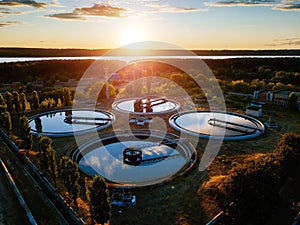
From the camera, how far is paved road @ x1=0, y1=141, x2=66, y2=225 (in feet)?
34.7

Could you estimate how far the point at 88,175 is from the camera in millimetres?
13805

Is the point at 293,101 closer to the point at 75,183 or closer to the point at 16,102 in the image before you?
the point at 75,183

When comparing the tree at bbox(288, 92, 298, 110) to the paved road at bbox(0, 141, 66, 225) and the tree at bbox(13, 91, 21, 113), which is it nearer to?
the paved road at bbox(0, 141, 66, 225)

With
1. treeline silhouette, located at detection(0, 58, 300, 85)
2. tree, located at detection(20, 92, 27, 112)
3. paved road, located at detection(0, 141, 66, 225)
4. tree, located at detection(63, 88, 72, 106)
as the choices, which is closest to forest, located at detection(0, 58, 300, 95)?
treeline silhouette, located at detection(0, 58, 300, 85)

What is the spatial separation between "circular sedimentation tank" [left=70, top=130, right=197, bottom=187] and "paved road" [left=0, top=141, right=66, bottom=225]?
2819 millimetres

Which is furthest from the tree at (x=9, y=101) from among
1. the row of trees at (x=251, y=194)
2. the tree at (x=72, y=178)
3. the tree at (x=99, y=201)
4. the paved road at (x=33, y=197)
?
the row of trees at (x=251, y=194)

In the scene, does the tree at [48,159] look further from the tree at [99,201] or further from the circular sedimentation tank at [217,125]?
the circular sedimentation tank at [217,125]

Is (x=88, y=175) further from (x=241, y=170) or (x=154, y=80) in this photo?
(x=154, y=80)

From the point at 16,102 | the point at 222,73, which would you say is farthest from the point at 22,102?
the point at 222,73

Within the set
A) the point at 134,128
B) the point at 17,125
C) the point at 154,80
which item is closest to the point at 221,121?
the point at 134,128

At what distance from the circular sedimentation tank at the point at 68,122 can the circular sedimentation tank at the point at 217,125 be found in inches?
273

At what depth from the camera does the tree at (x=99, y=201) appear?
9.54 meters

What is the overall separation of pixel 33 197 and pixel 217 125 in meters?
16.2

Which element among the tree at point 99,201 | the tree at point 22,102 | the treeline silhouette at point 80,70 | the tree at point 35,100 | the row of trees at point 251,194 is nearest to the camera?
the row of trees at point 251,194
